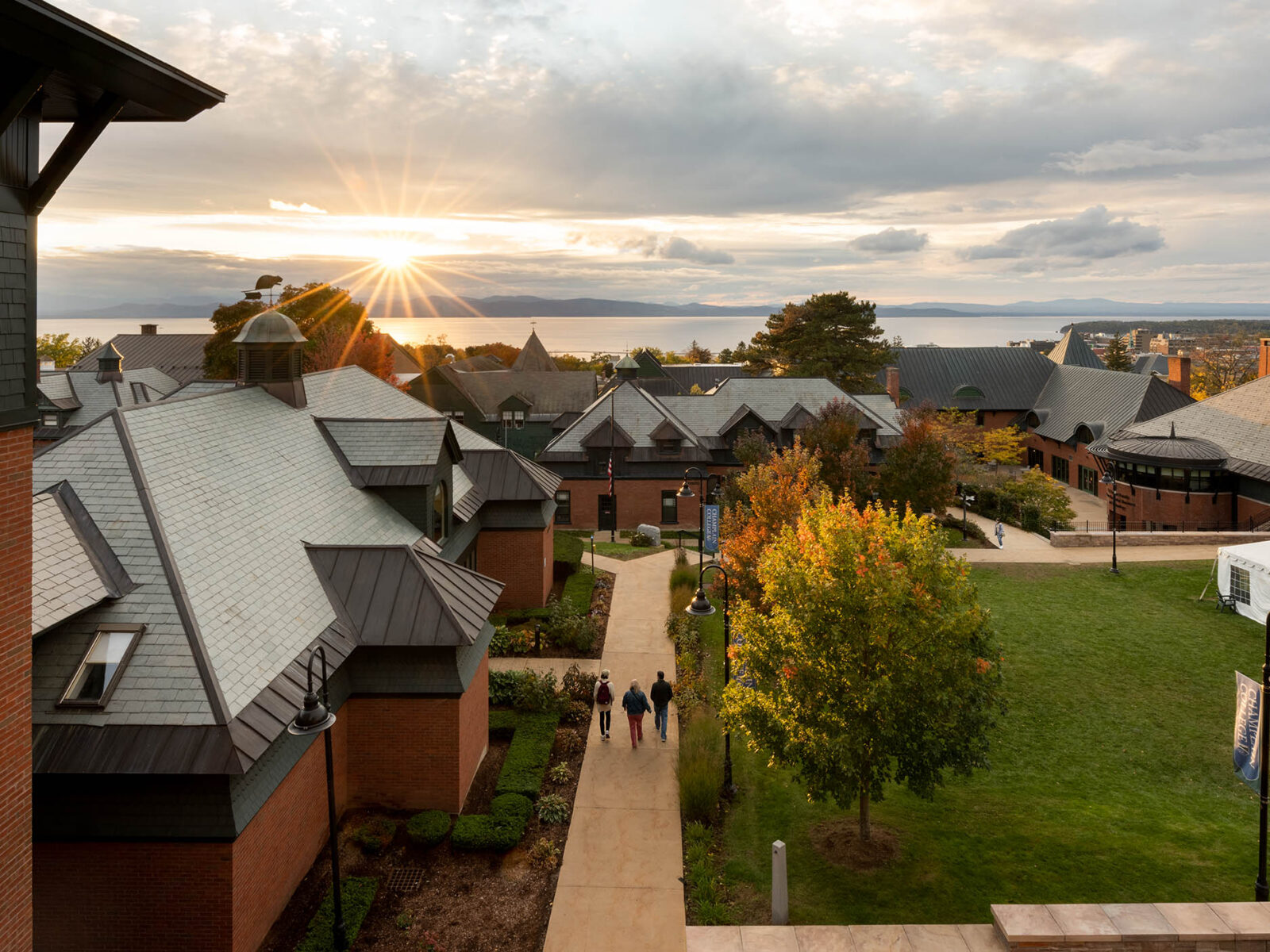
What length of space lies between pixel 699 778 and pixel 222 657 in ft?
30.9

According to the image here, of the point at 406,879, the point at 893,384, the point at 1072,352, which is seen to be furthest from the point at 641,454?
the point at 1072,352

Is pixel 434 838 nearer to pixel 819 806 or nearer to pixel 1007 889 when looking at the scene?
pixel 819 806

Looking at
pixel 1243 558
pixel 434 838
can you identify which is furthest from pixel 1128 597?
pixel 434 838

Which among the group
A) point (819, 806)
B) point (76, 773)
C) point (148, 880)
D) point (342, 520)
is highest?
point (342, 520)

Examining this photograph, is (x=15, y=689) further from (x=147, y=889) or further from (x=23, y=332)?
(x=147, y=889)

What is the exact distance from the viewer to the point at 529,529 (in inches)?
1178

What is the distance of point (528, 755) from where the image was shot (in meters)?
18.2

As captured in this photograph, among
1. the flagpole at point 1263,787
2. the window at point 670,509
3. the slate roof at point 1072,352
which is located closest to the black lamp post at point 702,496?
the window at point 670,509

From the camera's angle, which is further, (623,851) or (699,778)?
(699,778)

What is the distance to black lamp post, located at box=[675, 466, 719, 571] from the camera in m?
27.8

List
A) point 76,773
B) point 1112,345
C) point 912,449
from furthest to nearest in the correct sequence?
point 1112,345 → point 912,449 → point 76,773

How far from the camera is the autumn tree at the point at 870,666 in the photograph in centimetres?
1335

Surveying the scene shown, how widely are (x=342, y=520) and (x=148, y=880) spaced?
9218mm

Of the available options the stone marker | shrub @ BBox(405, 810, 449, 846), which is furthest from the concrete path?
A: shrub @ BBox(405, 810, 449, 846)
